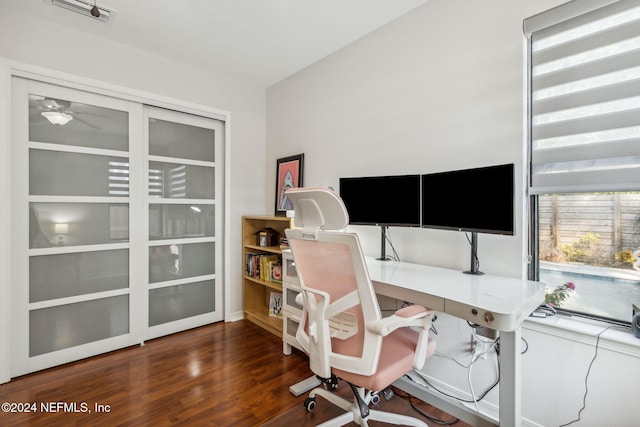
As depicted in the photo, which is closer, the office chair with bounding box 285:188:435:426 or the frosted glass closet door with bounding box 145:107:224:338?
the office chair with bounding box 285:188:435:426

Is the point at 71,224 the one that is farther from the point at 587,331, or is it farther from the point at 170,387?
the point at 587,331

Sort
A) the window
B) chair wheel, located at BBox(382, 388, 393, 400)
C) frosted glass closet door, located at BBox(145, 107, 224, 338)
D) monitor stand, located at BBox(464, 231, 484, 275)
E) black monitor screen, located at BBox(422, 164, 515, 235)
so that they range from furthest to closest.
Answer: frosted glass closet door, located at BBox(145, 107, 224, 338)
chair wheel, located at BBox(382, 388, 393, 400)
monitor stand, located at BBox(464, 231, 484, 275)
black monitor screen, located at BBox(422, 164, 515, 235)
the window

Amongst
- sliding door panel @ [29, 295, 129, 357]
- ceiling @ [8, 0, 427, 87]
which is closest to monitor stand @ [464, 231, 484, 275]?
ceiling @ [8, 0, 427, 87]

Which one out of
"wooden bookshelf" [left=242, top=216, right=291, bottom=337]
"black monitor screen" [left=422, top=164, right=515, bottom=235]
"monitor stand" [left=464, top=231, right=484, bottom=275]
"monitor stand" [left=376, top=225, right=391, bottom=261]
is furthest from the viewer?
"wooden bookshelf" [left=242, top=216, right=291, bottom=337]

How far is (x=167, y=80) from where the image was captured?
285 cm

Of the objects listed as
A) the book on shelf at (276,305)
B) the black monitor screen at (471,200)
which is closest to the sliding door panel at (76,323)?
the book on shelf at (276,305)

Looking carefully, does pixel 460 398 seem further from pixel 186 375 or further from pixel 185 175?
pixel 185 175

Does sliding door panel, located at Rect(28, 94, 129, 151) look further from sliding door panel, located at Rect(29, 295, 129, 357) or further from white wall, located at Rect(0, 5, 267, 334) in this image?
sliding door panel, located at Rect(29, 295, 129, 357)

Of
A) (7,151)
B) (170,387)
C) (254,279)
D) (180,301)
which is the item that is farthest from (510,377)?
(7,151)

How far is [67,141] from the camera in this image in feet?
7.79

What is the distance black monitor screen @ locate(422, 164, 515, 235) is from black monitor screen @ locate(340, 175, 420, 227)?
2.9 inches

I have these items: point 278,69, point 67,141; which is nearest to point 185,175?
point 67,141

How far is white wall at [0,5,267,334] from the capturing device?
7.20 feet

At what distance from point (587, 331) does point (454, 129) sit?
128 centimetres
